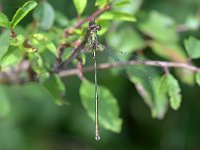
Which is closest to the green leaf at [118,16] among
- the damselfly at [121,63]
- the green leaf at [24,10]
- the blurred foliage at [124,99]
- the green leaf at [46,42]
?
the damselfly at [121,63]

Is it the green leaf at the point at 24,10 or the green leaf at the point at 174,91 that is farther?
the green leaf at the point at 174,91

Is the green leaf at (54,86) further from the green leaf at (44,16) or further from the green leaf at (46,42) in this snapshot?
the green leaf at (44,16)

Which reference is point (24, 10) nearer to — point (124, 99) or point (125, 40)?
point (125, 40)

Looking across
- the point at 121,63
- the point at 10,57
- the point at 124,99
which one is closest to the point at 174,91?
the point at 121,63

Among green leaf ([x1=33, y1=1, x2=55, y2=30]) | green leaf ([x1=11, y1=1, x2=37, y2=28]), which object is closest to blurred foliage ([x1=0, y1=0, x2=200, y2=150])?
green leaf ([x1=33, y1=1, x2=55, y2=30])

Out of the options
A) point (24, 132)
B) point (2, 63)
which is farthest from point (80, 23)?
point (24, 132)

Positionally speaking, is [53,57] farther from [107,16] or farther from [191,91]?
[191,91]
